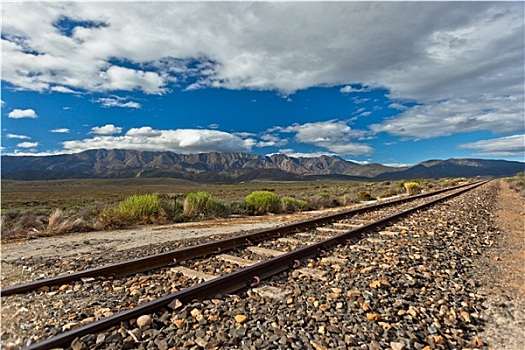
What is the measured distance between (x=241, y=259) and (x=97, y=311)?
2.85m

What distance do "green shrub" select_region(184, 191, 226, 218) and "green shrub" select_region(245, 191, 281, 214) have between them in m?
1.86

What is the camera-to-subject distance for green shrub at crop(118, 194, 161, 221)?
40.9ft

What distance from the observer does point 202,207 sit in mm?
15102

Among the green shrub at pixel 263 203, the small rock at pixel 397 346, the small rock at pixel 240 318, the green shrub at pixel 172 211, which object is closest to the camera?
the small rock at pixel 397 346

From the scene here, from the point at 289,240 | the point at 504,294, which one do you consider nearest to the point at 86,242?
the point at 289,240

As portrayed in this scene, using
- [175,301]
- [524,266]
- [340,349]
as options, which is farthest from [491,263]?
[175,301]

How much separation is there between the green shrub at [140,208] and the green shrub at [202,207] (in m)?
1.41

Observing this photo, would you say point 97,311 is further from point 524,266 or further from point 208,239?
point 524,266

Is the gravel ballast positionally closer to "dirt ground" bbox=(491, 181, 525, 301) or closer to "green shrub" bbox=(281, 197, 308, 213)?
"dirt ground" bbox=(491, 181, 525, 301)

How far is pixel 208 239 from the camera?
8.61 meters

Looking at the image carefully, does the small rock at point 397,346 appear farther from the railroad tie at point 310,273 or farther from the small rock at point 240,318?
the railroad tie at point 310,273

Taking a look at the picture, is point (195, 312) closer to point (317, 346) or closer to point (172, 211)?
point (317, 346)

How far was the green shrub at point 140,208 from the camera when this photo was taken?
12.5m

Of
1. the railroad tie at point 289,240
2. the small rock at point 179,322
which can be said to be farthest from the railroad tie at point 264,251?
the small rock at point 179,322
